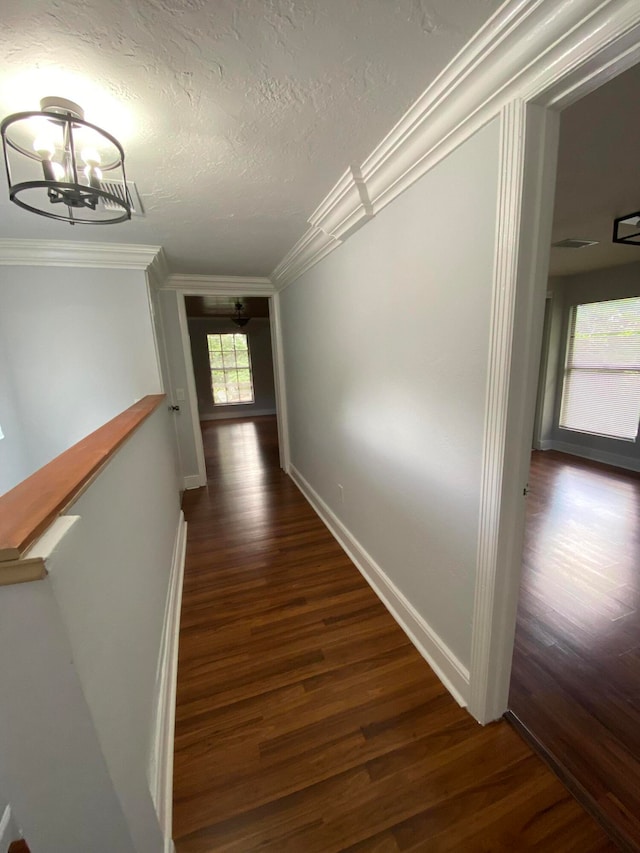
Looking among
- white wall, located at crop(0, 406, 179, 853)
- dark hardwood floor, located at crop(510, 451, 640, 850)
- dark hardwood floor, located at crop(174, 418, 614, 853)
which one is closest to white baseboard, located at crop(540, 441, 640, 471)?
dark hardwood floor, located at crop(510, 451, 640, 850)

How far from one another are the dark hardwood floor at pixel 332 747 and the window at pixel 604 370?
4.05 metres

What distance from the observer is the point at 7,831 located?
38.9 inches

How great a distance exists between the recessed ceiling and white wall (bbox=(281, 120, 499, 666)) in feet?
1.80

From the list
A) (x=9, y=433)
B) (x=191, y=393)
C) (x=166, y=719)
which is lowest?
(x=166, y=719)

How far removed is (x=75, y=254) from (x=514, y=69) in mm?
2757

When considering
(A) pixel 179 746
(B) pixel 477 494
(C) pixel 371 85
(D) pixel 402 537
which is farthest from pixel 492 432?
(A) pixel 179 746

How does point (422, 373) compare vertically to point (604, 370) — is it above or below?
above

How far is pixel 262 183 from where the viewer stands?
1.58 m

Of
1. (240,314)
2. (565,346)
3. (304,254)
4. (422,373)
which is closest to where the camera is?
(422,373)

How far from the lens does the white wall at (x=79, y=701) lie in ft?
1.94

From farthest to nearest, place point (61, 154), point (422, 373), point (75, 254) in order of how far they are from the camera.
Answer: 1. point (75, 254)
2. point (422, 373)
3. point (61, 154)

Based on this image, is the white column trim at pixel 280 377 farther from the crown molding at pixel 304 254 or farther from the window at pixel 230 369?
the window at pixel 230 369

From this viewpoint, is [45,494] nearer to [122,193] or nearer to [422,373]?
[422,373]

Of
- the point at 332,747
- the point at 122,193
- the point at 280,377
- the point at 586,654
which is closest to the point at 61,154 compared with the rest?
the point at 122,193
